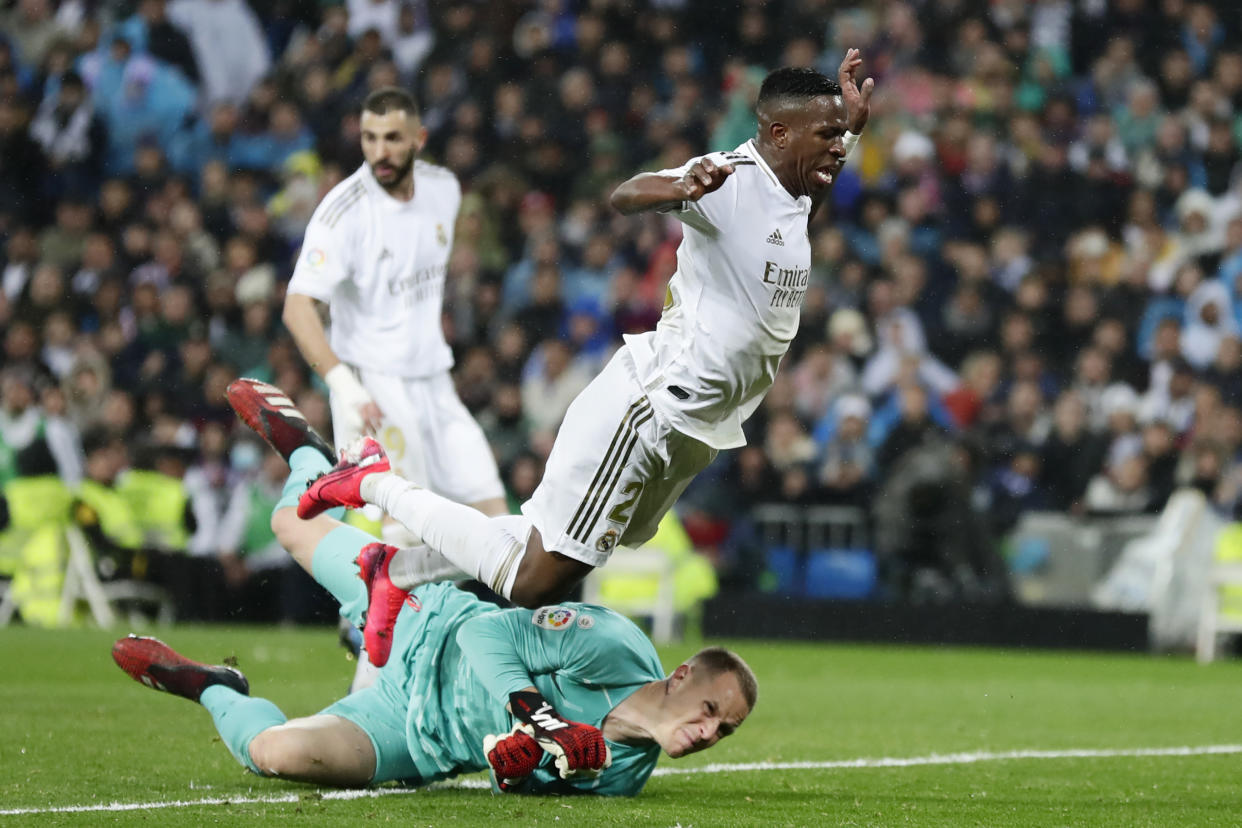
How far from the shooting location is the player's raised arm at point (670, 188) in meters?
5.36

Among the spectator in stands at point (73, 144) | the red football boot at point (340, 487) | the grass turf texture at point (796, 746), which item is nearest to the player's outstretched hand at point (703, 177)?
the red football boot at point (340, 487)

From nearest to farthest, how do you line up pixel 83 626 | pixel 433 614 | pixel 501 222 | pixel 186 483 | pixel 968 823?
pixel 968 823
pixel 433 614
pixel 83 626
pixel 186 483
pixel 501 222

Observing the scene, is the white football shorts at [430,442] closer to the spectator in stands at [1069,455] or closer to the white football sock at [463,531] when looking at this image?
the white football sock at [463,531]

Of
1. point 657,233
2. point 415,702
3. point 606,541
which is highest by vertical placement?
point 657,233

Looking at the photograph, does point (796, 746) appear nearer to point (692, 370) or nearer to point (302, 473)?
point (692, 370)

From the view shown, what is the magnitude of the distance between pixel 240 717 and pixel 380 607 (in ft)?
1.92

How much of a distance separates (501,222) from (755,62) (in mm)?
3122

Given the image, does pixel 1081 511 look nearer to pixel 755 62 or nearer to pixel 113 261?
pixel 755 62

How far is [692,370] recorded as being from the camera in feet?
19.7

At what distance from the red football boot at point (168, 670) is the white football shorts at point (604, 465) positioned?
118 cm

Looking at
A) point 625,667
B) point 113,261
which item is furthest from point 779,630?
point 625,667

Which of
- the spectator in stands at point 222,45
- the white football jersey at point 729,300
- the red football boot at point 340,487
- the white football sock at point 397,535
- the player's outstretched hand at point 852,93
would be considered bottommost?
the white football sock at point 397,535

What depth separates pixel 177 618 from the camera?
47.2 feet

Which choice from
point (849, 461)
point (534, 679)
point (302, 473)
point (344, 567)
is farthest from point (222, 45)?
point (534, 679)
